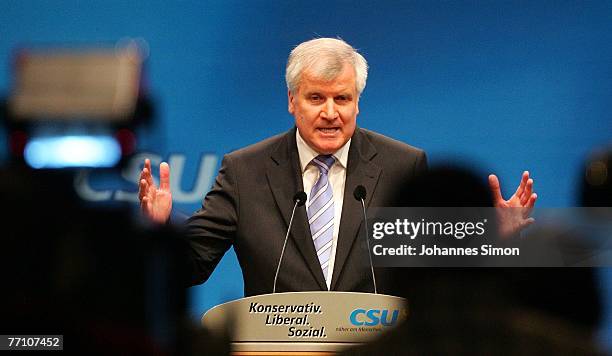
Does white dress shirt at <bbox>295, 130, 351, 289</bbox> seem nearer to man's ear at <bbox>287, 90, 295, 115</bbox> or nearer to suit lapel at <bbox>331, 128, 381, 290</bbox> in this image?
suit lapel at <bbox>331, 128, 381, 290</bbox>

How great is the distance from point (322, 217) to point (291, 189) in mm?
177

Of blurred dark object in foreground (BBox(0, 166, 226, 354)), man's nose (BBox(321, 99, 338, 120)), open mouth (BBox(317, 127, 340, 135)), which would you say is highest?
man's nose (BBox(321, 99, 338, 120))

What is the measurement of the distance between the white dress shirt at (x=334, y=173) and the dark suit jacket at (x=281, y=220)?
0.02 meters

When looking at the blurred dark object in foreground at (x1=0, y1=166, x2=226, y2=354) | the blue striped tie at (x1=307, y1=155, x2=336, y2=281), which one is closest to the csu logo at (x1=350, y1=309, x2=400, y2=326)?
the blue striped tie at (x1=307, y1=155, x2=336, y2=281)

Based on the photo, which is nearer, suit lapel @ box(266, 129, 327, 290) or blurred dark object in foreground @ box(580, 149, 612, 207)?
suit lapel @ box(266, 129, 327, 290)

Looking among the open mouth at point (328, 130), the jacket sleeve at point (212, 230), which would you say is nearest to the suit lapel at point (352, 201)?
the open mouth at point (328, 130)

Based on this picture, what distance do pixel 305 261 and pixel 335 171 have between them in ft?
1.32

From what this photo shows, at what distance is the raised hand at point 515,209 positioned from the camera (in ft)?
15.5

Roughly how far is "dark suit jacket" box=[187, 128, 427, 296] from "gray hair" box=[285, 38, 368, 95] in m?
0.28

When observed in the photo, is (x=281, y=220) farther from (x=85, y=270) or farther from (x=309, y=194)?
(x=85, y=270)

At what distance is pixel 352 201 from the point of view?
468 centimetres

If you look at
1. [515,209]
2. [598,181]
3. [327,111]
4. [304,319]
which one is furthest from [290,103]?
[598,181]

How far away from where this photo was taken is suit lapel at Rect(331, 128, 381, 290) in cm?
464

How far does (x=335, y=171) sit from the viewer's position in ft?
15.5
